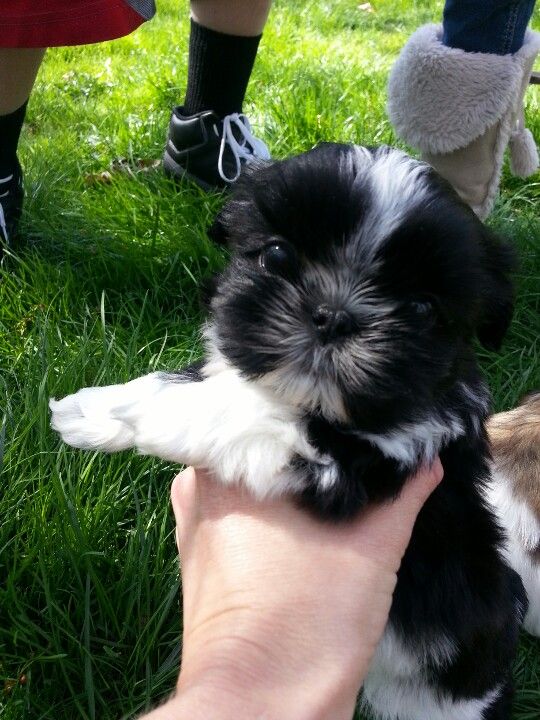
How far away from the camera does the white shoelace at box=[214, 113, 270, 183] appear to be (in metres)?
3.30

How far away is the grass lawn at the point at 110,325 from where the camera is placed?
1.71m

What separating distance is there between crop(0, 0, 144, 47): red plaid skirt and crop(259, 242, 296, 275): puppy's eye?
1.69 meters

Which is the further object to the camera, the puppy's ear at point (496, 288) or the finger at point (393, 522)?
the puppy's ear at point (496, 288)

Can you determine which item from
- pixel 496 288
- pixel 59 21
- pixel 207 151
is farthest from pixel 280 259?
pixel 207 151

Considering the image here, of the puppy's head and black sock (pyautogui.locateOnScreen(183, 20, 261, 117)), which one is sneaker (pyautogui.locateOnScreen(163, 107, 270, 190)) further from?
Result: the puppy's head

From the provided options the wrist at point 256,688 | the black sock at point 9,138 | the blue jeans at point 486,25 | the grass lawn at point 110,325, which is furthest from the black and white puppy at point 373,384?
the black sock at point 9,138

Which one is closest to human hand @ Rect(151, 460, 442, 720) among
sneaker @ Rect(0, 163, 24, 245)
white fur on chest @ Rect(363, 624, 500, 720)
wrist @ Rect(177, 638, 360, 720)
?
wrist @ Rect(177, 638, 360, 720)

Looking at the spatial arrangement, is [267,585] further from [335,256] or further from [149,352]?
[149,352]

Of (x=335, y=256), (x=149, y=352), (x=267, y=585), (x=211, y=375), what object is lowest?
(x=149, y=352)

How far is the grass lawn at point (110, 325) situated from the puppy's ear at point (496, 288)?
0.93m

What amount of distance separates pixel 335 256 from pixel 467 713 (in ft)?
3.51

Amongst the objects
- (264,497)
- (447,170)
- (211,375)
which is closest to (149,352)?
(211,375)

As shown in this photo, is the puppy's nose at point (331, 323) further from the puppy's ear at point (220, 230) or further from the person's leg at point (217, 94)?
the person's leg at point (217, 94)

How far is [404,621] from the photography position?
1.50 m
